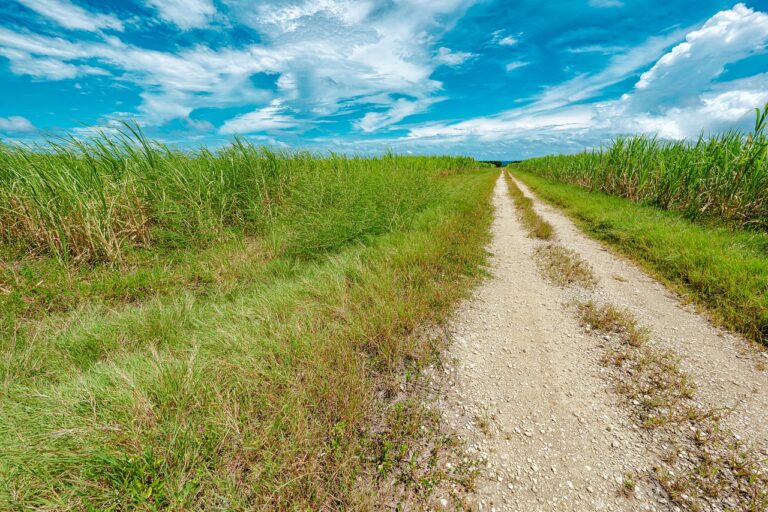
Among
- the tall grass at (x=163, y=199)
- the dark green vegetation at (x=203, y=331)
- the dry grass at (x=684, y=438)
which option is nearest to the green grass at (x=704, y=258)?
the dry grass at (x=684, y=438)

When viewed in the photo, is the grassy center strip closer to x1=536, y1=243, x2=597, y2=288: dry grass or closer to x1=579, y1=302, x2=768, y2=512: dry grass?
x1=536, y1=243, x2=597, y2=288: dry grass

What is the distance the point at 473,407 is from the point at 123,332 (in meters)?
3.50

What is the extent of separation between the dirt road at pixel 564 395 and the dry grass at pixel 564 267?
0.34m

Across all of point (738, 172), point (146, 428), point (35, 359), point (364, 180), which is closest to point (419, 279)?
point (146, 428)

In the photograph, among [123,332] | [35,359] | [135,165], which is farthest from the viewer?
[135,165]

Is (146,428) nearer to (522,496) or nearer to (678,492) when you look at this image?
(522,496)

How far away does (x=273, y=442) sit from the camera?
1.65 m

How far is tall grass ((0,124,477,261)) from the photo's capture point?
15.2 feet

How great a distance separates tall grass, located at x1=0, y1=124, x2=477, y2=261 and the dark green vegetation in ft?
0.13

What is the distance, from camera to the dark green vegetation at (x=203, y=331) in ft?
4.85

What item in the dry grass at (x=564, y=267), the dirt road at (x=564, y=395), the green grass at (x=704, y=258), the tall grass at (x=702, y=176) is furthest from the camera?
the tall grass at (x=702, y=176)

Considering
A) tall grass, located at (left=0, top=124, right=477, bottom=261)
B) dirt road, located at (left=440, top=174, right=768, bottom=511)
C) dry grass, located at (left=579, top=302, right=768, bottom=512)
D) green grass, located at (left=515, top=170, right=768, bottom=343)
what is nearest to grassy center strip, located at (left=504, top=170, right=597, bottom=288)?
dirt road, located at (left=440, top=174, right=768, bottom=511)

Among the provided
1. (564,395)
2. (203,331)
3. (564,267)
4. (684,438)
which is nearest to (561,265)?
(564,267)

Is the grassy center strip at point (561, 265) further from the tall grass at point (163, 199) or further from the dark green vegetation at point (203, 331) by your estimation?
the tall grass at point (163, 199)
